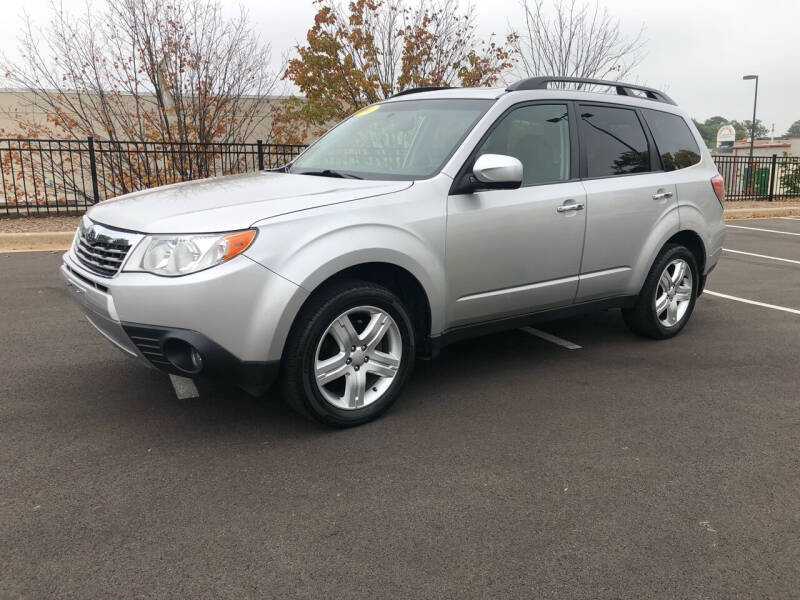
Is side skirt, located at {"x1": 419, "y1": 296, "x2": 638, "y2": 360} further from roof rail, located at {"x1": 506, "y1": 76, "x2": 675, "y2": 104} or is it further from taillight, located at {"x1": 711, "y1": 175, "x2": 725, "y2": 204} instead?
roof rail, located at {"x1": 506, "y1": 76, "x2": 675, "y2": 104}

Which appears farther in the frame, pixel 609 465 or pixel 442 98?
pixel 442 98

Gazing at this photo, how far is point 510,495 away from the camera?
308cm

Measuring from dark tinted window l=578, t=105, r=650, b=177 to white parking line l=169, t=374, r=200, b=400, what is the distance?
2.94 m

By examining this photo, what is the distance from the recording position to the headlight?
325 cm

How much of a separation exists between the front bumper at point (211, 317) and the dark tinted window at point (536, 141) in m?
1.70

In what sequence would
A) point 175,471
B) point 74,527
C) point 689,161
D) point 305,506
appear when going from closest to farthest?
point 74,527, point 305,506, point 175,471, point 689,161

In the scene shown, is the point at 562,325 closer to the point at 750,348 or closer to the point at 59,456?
the point at 750,348

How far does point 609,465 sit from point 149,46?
536 inches

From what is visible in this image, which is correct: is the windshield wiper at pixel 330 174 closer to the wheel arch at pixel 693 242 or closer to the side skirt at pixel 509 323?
the side skirt at pixel 509 323

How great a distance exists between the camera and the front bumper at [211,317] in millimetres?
3209

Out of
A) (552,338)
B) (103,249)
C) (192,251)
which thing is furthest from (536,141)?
(103,249)

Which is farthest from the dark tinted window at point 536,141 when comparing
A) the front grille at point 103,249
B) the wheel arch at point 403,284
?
the front grille at point 103,249

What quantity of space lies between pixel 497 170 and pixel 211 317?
68.3 inches

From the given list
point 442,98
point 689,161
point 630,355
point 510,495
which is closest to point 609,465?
point 510,495
